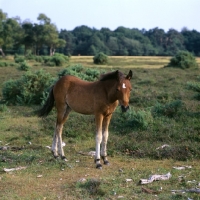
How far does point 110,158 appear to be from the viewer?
8.73m

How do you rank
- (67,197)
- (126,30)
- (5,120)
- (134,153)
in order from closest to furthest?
(67,197) < (134,153) < (5,120) < (126,30)

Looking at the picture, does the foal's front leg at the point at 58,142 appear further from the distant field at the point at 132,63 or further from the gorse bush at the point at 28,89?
the distant field at the point at 132,63

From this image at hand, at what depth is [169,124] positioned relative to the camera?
1105 cm

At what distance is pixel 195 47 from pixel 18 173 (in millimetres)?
74615

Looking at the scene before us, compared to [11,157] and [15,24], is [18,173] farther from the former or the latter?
[15,24]

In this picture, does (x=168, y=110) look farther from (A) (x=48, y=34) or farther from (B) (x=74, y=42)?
(B) (x=74, y=42)

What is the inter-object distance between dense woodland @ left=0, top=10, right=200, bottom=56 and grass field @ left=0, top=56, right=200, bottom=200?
54.8 meters

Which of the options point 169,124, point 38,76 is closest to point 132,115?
point 169,124

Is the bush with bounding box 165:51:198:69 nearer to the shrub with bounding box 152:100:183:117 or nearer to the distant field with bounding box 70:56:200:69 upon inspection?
the distant field with bounding box 70:56:200:69

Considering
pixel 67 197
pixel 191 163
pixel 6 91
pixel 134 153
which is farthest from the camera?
pixel 6 91

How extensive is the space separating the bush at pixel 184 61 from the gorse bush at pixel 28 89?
21.0 metres

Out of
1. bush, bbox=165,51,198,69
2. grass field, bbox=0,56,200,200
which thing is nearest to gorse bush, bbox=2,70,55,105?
grass field, bbox=0,56,200,200

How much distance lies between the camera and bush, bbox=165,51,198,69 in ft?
116

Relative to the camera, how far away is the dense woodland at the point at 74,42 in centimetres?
6800
